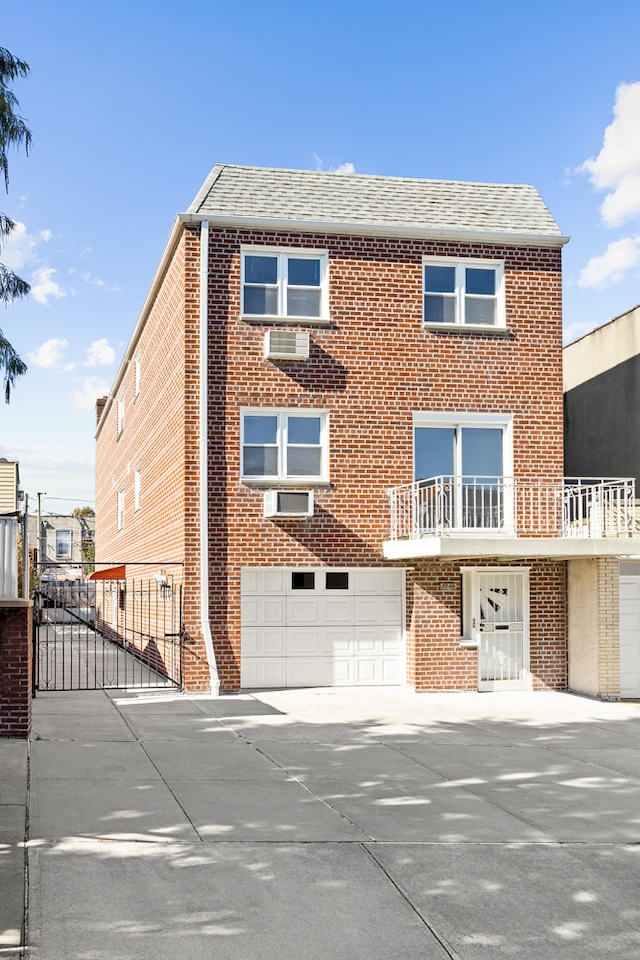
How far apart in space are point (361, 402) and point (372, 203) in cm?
397

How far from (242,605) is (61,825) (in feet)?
33.4

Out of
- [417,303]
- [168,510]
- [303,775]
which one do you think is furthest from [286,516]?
[303,775]

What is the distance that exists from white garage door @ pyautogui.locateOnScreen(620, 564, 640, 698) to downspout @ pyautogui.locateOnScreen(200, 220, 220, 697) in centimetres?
740

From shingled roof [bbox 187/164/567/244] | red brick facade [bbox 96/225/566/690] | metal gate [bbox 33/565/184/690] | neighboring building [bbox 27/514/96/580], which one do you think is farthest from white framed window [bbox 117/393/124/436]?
neighboring building [bbox 27/514/96/580]

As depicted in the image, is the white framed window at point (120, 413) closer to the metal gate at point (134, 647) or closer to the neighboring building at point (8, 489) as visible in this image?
the metal gate at point (134, 647)

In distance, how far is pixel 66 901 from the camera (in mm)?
6754

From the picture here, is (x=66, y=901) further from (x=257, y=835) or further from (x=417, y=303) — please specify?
(x=417, y=303)

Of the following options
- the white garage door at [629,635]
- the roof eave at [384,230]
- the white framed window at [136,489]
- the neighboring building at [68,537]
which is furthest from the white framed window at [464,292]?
the neighboring building at [68,537]

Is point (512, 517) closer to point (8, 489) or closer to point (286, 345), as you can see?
point (286, 345)

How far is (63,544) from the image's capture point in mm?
71875

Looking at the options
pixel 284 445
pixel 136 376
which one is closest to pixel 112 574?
pixel 136 376

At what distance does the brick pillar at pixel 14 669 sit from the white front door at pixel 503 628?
30.3 ft

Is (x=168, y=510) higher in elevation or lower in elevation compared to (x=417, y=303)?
lower

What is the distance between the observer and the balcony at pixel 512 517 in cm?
1745
